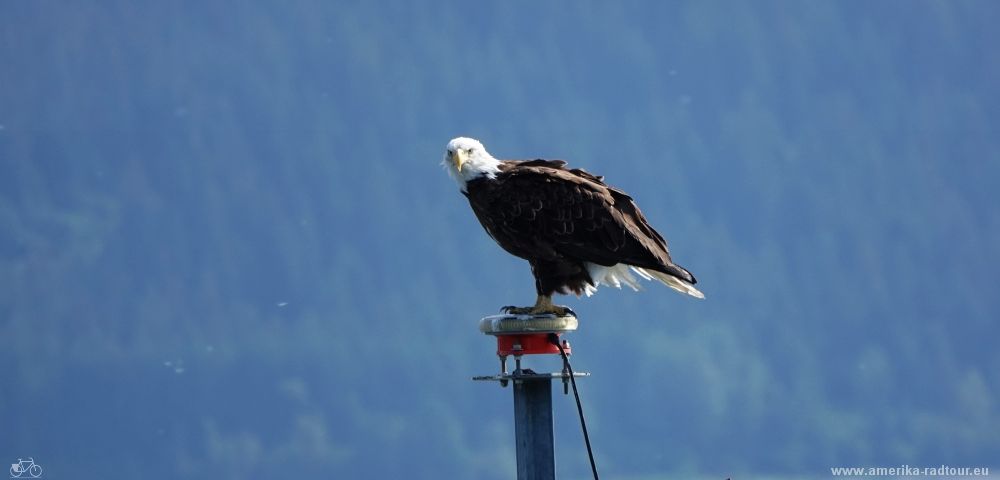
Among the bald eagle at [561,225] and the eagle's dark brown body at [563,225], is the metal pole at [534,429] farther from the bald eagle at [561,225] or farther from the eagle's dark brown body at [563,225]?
the eagle's dark brown body at [563,225]

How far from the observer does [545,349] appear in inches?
164

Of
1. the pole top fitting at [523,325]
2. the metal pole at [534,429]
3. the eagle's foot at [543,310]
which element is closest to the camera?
the metal pole at [534,429]

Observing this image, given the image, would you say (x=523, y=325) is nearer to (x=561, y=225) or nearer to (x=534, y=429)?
(x=534, y=429)

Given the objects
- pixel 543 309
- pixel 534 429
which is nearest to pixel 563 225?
pixel 543 309

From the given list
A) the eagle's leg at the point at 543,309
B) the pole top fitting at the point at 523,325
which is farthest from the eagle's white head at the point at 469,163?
the pole top fitting at the point at 523,325

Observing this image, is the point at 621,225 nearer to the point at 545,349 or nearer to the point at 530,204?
the point at 530,204

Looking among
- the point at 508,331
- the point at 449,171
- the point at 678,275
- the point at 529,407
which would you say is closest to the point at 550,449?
the point at 529,407

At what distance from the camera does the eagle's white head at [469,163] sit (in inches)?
198

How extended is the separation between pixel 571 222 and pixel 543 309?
1.24 ft

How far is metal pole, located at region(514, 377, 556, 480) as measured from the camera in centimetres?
395

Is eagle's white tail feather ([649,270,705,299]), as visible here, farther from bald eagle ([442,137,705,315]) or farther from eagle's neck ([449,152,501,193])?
eagle's neck ([449,152,501,193])

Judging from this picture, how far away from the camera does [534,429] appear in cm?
398

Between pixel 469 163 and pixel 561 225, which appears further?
pixel 469 163

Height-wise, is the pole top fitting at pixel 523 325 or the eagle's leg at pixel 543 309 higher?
the eagle's leg at pixel 543 309
